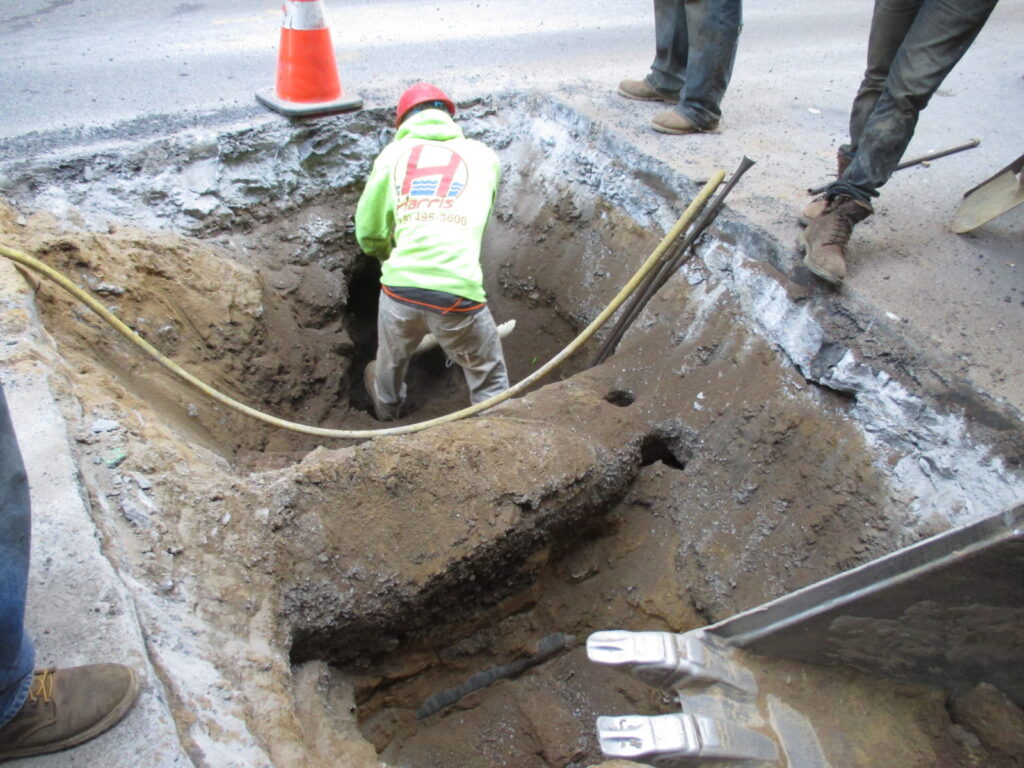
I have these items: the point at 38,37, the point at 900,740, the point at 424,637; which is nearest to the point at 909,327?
the point at 900,740

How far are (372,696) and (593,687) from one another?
87 centimetres

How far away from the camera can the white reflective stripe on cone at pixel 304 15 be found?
13.1ft

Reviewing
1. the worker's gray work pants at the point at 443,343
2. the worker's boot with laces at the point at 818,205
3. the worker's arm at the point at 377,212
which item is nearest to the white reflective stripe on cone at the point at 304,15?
the worker's arm at the point at 377,212

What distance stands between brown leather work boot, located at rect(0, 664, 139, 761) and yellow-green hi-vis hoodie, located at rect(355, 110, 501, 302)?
7.62 feet

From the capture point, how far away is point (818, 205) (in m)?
3.30

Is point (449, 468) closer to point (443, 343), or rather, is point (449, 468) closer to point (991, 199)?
point (443, 343)

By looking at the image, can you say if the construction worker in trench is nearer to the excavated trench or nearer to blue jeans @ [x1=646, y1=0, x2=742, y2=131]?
the excavated trench

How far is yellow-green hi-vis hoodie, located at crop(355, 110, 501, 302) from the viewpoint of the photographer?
3.51 metres

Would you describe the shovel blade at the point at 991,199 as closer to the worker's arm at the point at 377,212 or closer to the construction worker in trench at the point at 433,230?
the construction worker in trench at the point at 433,230

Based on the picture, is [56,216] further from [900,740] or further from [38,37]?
[900,740]

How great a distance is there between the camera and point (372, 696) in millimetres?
2682

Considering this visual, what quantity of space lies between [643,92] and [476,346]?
2.32 m

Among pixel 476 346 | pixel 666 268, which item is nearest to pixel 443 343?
pixel 476 346

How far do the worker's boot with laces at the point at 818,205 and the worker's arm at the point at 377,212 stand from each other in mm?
2078
